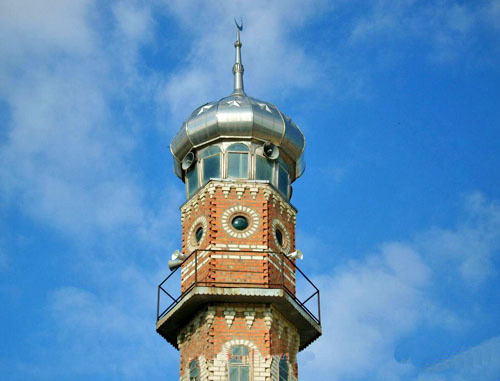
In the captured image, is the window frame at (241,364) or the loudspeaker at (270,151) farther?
Result: the loudspeaker at (270,151)

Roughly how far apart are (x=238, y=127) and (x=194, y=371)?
11.7m

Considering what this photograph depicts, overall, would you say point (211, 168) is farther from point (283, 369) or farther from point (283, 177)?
point (283, 369)

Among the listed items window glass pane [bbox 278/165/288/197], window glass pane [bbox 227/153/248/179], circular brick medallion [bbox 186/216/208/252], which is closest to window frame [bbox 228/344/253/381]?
circular brick medallion [bbox 186/216/208/252]

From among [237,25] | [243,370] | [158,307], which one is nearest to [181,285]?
[158,307]

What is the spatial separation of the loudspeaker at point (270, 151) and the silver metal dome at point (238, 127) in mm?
329

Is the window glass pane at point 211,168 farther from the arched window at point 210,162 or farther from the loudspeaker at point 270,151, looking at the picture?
the loudspeaker at point 270,151

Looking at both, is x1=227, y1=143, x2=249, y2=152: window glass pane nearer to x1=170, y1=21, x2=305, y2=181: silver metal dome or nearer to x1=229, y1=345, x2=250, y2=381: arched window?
x1=170, y1=21, x2=305, y2=181: silver metal dome

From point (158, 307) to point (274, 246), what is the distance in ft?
18.9

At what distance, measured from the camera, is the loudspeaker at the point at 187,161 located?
58.0 m

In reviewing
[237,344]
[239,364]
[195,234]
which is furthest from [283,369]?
[195,234]

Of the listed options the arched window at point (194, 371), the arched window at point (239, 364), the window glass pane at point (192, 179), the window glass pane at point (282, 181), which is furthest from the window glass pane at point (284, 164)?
the arched window at point (194, 371)

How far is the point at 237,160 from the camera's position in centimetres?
5722

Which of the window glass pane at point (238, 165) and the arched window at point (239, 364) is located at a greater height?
the window glass pane at point (238, 165)

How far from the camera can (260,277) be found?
53.4m
